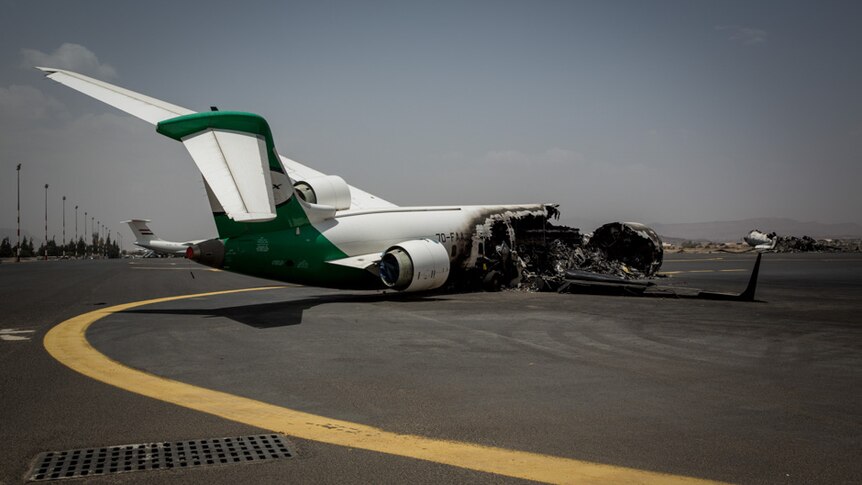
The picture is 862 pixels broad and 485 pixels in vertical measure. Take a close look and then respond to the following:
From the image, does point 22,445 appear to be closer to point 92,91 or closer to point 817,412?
point 817,412

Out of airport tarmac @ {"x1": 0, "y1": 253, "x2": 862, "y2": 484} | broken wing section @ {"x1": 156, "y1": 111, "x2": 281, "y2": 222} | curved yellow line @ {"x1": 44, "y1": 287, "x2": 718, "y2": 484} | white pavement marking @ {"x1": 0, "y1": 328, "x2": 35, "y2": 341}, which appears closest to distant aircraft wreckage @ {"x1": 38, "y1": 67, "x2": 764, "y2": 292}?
broken wing section @ {"x1": 156, "y1": 111, "x2": 281, "y2": 222}

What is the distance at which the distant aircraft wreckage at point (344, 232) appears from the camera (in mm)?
15273

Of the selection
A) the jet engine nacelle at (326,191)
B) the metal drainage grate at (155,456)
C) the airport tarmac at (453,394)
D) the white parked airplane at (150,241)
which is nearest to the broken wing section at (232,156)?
the airport tarmac at (453,394)

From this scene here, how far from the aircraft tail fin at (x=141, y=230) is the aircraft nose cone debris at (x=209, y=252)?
55.1m

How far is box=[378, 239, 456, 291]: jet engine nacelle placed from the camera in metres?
21.9

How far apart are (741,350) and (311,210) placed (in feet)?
45.2

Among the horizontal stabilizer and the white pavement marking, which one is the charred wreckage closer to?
the horizontal stabilizer

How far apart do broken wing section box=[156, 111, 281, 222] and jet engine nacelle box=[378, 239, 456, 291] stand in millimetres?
7068

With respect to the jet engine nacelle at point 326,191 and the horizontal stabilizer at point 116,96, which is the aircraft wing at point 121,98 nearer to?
the horizontal stabilizer at point 116,96

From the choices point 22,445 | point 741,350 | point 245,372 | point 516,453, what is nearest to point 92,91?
point 245,372

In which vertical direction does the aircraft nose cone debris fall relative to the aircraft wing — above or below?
below

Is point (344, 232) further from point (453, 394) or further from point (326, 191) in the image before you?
point (453, 394)

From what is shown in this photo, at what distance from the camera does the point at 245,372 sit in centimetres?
998

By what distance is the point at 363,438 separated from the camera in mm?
6617
